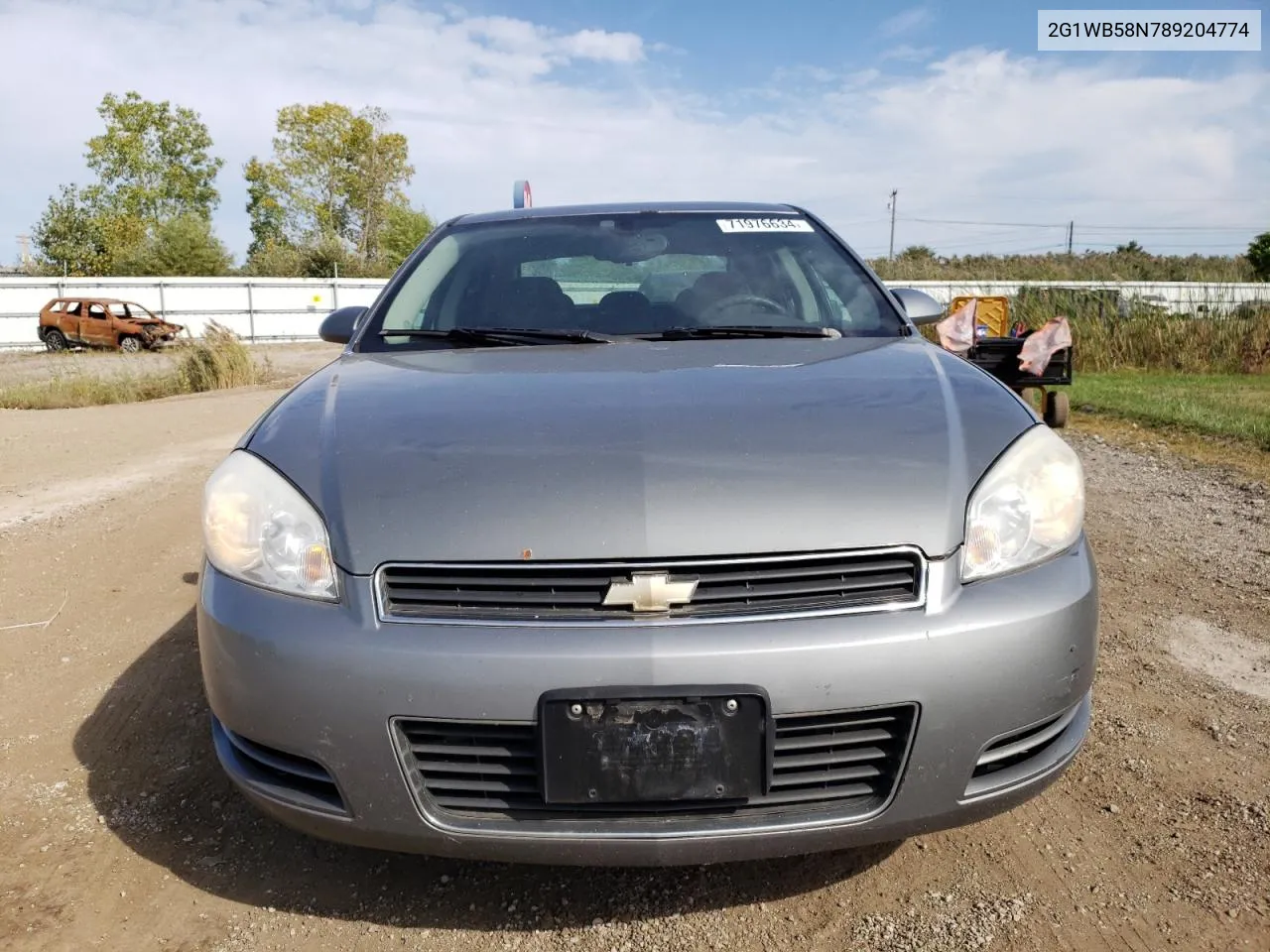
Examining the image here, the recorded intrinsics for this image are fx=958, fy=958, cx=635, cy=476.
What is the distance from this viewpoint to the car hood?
1613mm

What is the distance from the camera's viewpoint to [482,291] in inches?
114

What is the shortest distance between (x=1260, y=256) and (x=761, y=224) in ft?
154

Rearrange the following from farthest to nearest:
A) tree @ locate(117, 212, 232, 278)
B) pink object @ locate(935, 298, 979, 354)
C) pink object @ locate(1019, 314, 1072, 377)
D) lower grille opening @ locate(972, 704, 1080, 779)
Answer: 1. tree @ locate(117, 212, 232, 278)
2. pink object @ locate(935, 298, 979, 354)
3. pink object @ locate(1019, 314, 1072, 377)
4. lower grille opening @ locate(972, 704, 1080, 779)

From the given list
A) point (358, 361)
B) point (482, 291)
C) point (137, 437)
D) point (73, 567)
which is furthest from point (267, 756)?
point (137, 437)

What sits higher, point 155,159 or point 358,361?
point 155,159

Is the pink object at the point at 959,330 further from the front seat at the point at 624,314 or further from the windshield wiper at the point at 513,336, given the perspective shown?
the windshield wiper at the point at 513,336

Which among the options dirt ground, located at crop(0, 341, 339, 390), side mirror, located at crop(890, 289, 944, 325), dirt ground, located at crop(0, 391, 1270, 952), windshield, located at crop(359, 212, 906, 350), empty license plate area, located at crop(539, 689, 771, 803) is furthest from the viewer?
dirt ground, located at crop(0, 341, 339, 390)

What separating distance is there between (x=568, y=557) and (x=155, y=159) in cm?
5319

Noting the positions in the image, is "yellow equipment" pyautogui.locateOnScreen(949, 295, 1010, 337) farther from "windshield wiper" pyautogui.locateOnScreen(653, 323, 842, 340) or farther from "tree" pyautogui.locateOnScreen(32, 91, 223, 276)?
"tree" pyautogui.locateOnScreen(32, 91, 223, 276)

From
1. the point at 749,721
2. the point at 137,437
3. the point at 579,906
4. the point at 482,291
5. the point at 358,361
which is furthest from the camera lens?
the point at 137,437

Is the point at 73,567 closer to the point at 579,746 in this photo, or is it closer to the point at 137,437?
the point at 579,746

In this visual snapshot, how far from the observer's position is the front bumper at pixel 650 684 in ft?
4.98

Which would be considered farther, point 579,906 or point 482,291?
point 482,291

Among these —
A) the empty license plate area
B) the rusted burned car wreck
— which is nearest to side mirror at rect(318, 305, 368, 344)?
the empty license plate area
